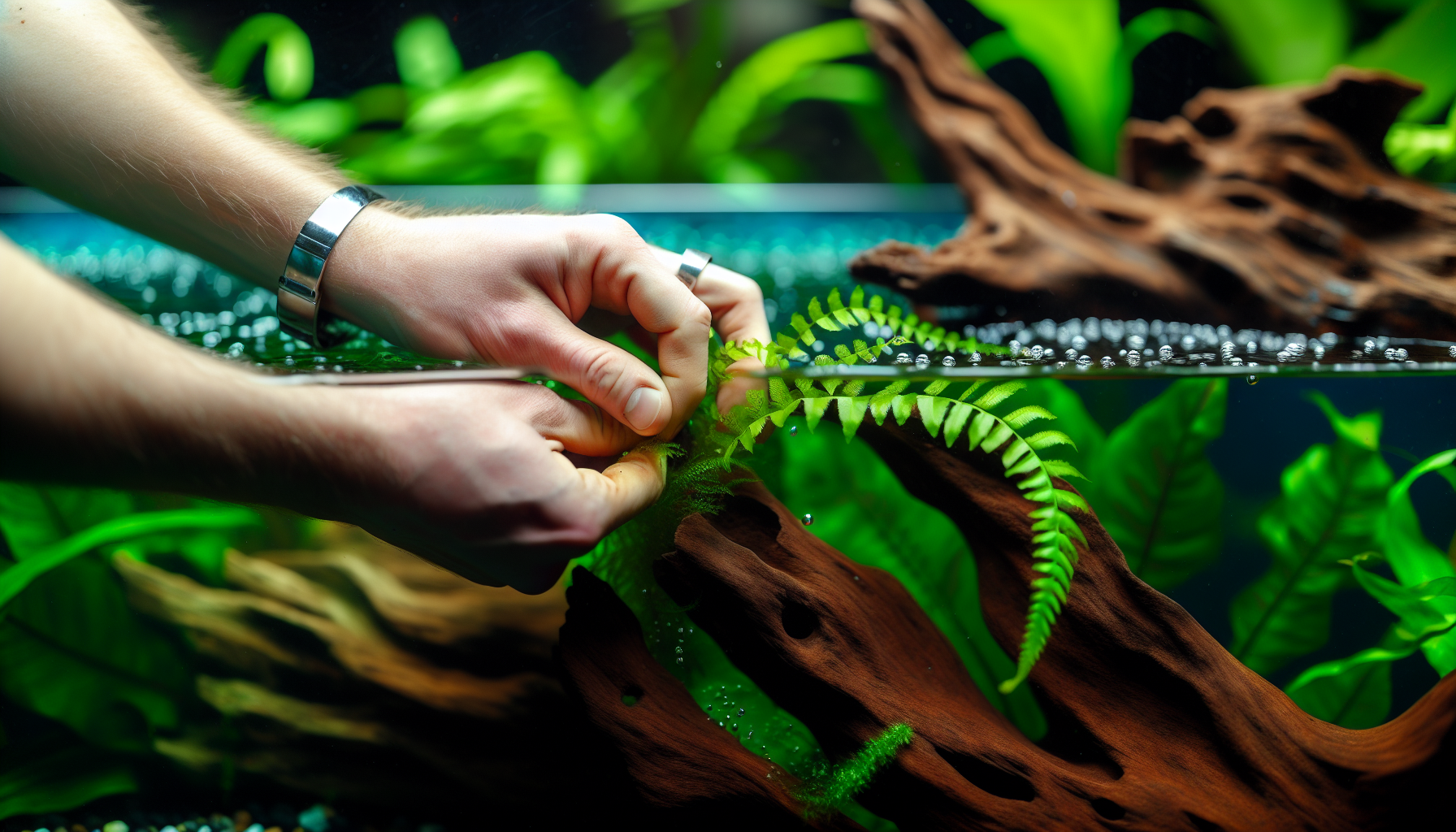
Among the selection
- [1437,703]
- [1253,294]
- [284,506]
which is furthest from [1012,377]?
[1253,294]

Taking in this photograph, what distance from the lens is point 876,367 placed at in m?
1.04

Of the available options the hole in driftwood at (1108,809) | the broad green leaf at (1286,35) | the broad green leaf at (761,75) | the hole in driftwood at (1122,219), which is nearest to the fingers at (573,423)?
the hole in driftwood at (1108,809)

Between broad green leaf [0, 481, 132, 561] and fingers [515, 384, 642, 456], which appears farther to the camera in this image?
broad green leaf [0, 481, 132, 561]

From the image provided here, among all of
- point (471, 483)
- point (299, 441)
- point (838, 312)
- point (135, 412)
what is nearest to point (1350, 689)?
point (838, 312)

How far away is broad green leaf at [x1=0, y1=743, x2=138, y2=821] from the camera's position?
3.57 ft

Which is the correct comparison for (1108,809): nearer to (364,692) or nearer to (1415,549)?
(1415,549)

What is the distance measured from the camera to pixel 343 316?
1053 millimetres

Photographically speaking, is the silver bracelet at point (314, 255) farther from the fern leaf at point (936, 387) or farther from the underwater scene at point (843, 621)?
the fern leaf at point (936, 387)

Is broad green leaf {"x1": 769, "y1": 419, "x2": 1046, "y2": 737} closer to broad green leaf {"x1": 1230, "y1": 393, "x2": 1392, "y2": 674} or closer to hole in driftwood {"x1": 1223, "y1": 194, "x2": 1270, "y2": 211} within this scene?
broad green leaf {"x1": 1230, "y1": 393, "x2": 1392, "y2": 674}

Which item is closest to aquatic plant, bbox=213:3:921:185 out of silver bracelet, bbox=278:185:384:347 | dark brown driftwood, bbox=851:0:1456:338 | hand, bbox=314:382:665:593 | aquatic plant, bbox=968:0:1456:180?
dark brown driftwood, bbox=851:0:1456:338

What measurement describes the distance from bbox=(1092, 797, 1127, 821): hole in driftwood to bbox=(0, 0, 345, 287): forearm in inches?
53.8

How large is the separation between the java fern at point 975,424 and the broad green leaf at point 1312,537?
511 mm

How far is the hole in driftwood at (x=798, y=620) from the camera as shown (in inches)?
37.1

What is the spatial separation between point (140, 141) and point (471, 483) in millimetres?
851
